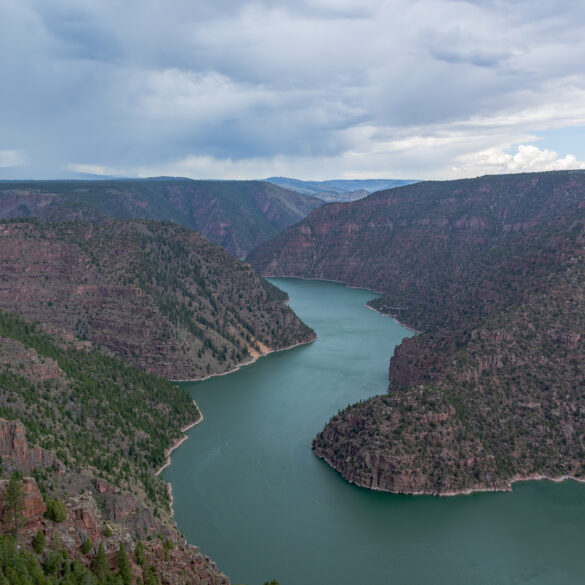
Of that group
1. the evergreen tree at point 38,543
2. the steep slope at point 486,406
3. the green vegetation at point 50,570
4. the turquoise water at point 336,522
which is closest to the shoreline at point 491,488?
the steep slope at point 486,406

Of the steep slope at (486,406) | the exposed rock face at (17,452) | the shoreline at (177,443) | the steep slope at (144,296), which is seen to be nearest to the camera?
the exposed rock face at (17,452)

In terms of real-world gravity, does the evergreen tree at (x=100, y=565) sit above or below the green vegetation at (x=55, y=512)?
below

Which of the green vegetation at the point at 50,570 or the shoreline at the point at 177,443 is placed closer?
the green vegetation at the point at 50,570

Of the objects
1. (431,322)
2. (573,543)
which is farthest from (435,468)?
(431,322)

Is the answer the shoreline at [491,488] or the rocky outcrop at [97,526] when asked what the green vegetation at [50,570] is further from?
the shoreline at [491,488]

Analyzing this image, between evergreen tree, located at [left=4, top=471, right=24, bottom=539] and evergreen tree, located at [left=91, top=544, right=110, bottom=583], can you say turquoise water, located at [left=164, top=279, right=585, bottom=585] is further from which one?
evergreen tree, located at [left=4, top=471, right=24, bottom=539]

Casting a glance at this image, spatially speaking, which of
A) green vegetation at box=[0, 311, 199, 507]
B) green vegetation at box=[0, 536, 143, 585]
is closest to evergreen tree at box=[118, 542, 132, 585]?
Answer: green vegetation at box=[0, 536, 143, 585]
